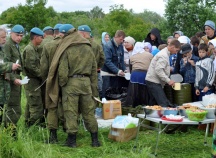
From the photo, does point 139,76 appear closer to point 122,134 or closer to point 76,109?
point 122,134

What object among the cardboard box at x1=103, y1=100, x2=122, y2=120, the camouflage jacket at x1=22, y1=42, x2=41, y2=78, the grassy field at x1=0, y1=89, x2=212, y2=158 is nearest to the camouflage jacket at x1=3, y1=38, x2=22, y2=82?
the camouflage jacket at x1=22, y1=42, x2=41, y2=78

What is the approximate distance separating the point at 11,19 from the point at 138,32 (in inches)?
433

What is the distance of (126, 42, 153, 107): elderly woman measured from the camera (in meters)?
8.00

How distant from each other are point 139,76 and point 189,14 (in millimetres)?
10845

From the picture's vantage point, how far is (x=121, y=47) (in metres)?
8.89

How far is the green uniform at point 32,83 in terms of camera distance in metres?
7.07

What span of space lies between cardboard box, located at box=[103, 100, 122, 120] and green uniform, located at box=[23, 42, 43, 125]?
3.94 feet

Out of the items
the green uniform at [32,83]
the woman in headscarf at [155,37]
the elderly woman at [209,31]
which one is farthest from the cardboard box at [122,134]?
the woman in headscarf at [155,37]

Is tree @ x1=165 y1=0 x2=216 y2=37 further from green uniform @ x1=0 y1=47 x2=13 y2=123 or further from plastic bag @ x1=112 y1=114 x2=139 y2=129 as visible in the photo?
green uniform @ x1=0 y1=47 x2=13 y2=123

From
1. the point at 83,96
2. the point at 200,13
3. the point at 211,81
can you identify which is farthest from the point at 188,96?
the point at 200,13

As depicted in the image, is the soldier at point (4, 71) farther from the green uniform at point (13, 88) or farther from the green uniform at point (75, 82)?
the green uniform at point (75, 82)

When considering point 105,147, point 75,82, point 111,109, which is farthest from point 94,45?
point 105,147

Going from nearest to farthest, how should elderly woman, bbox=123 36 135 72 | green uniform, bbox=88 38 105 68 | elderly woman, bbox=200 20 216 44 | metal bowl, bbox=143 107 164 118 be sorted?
metal bowl, bbox=143 107 164 118 < green uniform, bbox=88 38 105 68 < elderly woman, bbox=200 20 216 44 < elderly woman, bbox=123 36 135 72

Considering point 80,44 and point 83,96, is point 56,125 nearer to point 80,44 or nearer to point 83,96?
point 83,96
